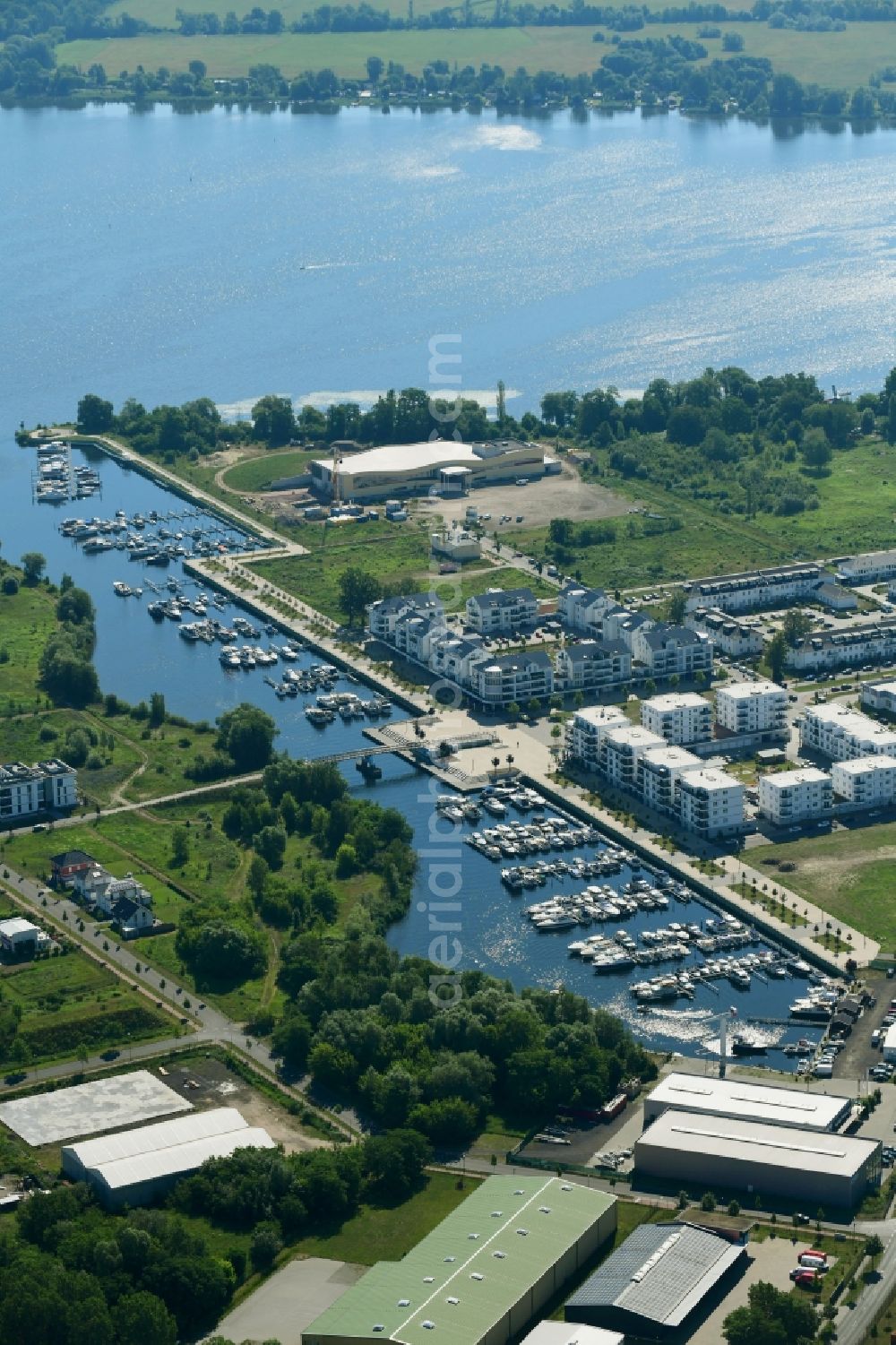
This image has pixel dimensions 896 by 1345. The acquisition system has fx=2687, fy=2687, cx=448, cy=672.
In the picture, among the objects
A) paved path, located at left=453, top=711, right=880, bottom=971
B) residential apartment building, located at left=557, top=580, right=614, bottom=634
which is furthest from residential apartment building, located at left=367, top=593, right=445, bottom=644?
paved path, located at left=453, top=711, right=880, bottom=971

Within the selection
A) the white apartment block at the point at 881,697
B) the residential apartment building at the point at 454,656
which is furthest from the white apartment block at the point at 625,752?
the white apartment block at the point at 881,697

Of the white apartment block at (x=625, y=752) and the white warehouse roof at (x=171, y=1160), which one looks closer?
the white warehouse roof at (x=171, y=1160)

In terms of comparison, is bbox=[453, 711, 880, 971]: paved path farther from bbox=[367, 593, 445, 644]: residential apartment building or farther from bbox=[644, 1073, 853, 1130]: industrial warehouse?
bbox=[644, 1073, 853, 1130]: industrial warehouse

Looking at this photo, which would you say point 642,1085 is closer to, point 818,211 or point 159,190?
point 818,211

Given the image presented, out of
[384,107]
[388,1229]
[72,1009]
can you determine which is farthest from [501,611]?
[384,107]

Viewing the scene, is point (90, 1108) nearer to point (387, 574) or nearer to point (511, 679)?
point (511, 679)

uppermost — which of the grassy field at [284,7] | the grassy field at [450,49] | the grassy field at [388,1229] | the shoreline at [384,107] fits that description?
the grassy field at [284,7]

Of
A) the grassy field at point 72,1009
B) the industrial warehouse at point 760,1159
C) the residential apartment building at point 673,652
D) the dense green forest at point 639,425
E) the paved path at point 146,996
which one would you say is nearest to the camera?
the industrial warehouse at point 760,1159

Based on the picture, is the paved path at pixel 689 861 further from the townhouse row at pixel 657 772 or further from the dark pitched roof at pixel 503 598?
the dark pitched roof at pixel 503 598
